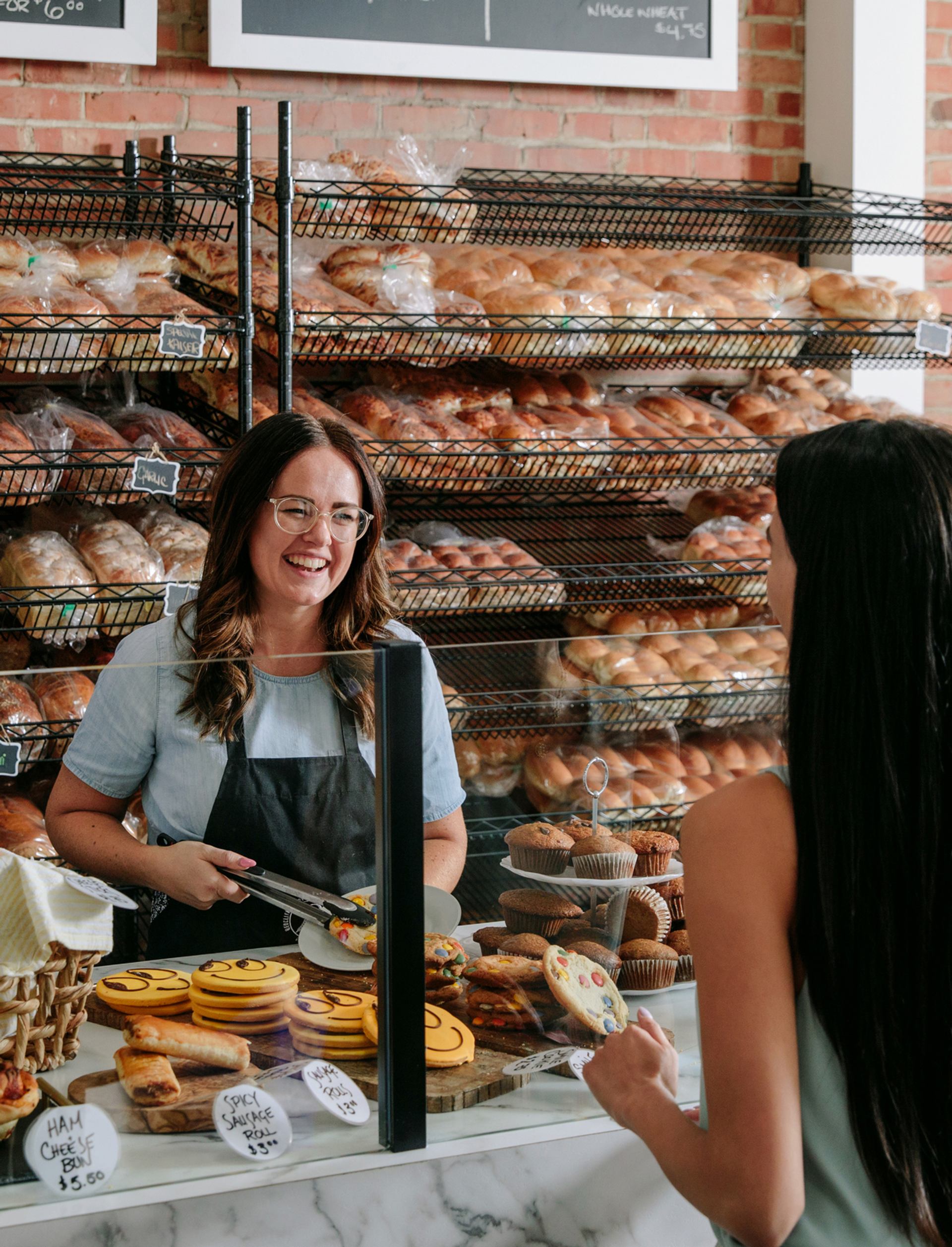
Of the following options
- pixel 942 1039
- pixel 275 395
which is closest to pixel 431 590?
pixel 275 395

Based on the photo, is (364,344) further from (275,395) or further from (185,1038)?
(185,1038)

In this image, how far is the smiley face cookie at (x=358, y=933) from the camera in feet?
3.70

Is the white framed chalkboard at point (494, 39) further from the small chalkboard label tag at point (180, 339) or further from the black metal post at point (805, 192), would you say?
the small chalkboard label tag at point (180, 339)

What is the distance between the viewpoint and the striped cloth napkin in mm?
1012

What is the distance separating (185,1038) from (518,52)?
254 centimetres

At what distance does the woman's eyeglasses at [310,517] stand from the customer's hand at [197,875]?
2.30 ft

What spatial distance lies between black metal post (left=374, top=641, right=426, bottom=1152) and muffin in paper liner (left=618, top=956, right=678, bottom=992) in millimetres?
231

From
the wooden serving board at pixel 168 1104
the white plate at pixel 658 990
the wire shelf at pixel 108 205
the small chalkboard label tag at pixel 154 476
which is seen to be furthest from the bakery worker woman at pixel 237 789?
the wire shelf at pixel 108 205

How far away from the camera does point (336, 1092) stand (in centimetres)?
111

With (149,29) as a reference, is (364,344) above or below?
below

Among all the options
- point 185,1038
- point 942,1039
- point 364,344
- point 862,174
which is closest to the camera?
point 942,1039

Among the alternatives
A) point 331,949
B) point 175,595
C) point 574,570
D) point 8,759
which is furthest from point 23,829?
point 574,570

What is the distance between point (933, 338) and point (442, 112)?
1249mm

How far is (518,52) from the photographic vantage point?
9.70ft
